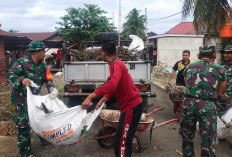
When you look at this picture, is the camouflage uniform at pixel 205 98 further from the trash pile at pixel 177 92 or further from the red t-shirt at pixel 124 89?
the trash pile at pixel 177 92

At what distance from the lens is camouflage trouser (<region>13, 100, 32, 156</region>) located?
3.32 m

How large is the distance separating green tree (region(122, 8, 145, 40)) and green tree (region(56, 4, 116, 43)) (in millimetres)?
19932

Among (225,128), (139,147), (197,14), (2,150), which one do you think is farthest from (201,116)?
(197,14)

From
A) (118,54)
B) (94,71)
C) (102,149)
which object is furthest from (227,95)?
(118,54)

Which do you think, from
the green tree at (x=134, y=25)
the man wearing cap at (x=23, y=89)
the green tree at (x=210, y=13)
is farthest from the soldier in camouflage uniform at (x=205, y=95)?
the green tree at (x=134, y=25)

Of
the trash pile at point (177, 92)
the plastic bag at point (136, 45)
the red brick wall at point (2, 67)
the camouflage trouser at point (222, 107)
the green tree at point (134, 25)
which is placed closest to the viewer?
the camouflage trouser at point (222, 107)

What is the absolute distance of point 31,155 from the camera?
3486 millimetres

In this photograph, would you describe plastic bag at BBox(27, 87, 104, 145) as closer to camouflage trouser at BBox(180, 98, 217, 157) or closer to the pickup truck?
camouflage trouser at BBox(180, 98, 217, 157)

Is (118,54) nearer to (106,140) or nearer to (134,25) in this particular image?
(106,140)

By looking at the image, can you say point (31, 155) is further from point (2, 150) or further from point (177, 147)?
point (177, 147)

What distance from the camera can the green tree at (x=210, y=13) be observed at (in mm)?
5684

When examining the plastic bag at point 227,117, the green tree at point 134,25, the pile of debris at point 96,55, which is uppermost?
the green tree at point 134,25

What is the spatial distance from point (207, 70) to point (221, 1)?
157 inches

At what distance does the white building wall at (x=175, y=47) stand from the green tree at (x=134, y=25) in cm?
1950
